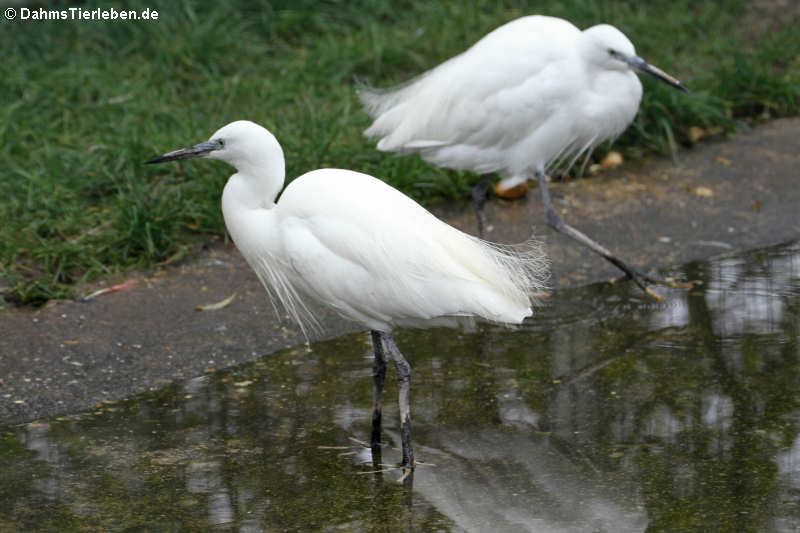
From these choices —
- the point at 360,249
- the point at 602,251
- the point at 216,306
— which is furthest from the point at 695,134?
the point at 360,249

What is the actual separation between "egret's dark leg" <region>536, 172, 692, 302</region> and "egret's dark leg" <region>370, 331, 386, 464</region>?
1.62 meters

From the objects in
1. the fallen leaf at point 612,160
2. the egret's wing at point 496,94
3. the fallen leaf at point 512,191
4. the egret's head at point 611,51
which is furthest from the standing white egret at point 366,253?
the fallen leaf at point 612,160

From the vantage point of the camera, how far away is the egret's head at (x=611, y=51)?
497cm

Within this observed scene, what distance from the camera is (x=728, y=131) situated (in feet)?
22.1

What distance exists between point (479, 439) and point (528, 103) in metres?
1.97

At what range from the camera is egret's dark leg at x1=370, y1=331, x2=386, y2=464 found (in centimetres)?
357

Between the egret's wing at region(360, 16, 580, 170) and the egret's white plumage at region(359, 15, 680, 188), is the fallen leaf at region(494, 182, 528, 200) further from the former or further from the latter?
the egret's wing at region(360, 16, 580, 170)

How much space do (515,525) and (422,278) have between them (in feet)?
2.88

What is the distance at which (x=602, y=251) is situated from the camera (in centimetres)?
500

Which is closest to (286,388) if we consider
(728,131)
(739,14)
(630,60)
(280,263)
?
(280,263)

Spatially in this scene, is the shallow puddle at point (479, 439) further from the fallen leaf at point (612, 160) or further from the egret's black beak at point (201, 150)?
the fallen leaf at point (612, 160)

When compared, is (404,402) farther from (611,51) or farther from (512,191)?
(512,191)

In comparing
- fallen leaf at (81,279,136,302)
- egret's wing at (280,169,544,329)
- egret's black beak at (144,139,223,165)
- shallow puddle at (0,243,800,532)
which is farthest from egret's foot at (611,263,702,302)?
fallen leaf at (81,279,136,302)

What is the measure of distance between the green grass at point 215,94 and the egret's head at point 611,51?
4.04ft
